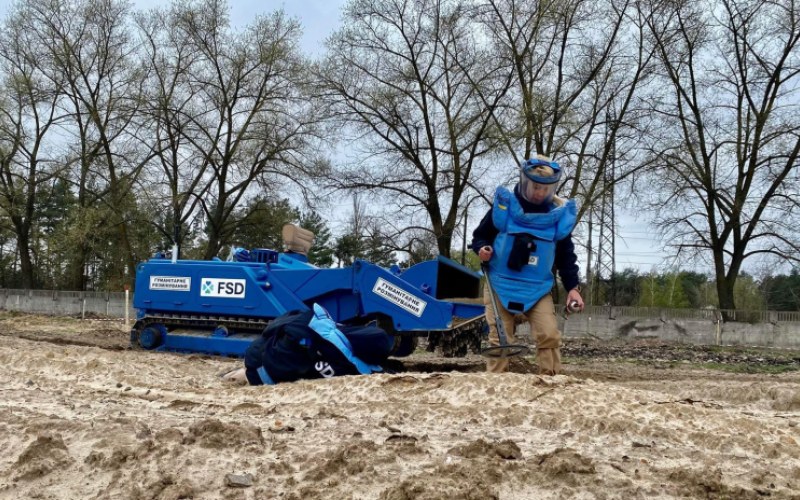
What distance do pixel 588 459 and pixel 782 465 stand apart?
92cm

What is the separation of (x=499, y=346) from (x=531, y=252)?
2.72 ft

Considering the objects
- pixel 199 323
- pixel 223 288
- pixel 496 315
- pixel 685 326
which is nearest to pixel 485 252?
pixel 496 315

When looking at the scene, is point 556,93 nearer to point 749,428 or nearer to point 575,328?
point 575,328

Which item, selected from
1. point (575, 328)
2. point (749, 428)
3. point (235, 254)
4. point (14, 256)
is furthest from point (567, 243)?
point (14, 256)

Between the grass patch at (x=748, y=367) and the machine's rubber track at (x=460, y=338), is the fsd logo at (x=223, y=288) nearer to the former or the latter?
the machine's rubber track at (x=460, y=338)

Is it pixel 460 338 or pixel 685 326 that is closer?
pixel 460 338

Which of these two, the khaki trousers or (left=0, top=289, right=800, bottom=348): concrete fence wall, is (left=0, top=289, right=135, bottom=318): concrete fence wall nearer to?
(left=0, top=289, right=800, bottom=348): concrete fence wall

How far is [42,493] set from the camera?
327cm

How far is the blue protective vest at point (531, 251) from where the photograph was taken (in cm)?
598

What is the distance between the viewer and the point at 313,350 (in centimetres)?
566

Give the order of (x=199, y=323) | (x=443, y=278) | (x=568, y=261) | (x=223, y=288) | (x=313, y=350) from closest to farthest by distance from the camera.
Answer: (x=313, y=350)
(x=568, y=261)
(x=443, y=278)
(x=223, y=288)
(x=199, y=323)

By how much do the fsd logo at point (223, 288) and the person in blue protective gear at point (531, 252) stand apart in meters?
5.46

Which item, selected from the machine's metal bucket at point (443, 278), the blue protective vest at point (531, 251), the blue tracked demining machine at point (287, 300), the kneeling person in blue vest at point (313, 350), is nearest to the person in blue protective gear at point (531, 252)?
the blue protective vest at point (531, 251)

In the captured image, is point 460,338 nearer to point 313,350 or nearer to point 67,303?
point 313,350
